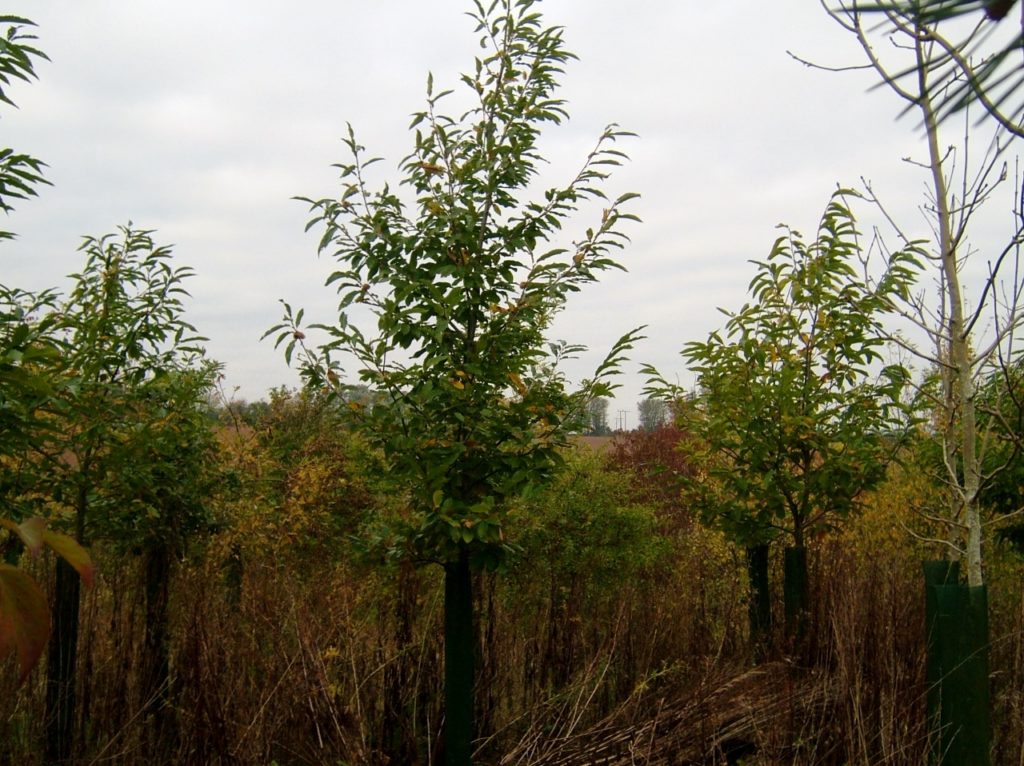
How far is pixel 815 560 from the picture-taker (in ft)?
18.3

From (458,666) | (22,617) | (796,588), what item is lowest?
(458,666)

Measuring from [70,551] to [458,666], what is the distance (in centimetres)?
368

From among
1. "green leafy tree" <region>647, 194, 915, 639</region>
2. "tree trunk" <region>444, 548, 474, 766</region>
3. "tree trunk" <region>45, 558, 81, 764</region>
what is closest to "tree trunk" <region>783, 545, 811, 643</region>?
"green leafy tree" <region>647, 194, 915, 639</region>

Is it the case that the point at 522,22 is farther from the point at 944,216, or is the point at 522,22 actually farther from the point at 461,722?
the point at 461,722

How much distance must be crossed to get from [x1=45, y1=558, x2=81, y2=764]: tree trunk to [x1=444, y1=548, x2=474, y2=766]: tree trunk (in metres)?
1.90

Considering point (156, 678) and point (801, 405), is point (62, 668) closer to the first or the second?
point (156, 678)

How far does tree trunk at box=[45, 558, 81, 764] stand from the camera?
4.40m

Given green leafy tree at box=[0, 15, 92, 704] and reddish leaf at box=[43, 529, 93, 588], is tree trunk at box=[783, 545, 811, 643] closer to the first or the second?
green leafy tree at box=[0, 15, 92, 704]

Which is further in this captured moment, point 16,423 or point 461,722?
point 461,722

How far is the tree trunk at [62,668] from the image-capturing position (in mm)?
4398

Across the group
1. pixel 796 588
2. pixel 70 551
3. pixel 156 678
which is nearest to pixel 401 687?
pixel 156 678

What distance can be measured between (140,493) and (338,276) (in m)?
2.19

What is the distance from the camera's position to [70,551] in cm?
71

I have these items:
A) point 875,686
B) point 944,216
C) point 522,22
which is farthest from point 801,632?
point 522,22
